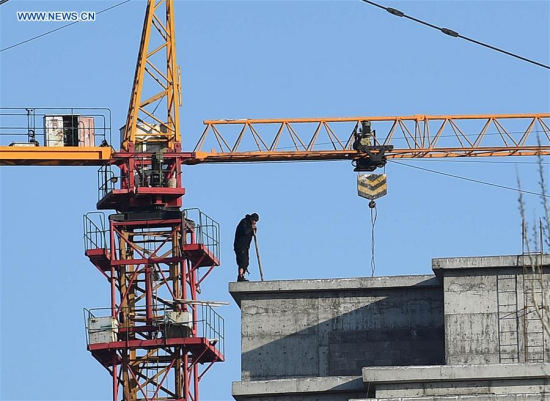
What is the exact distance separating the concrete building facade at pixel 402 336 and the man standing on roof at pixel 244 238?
521 cm

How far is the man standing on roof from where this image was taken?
2542 inches

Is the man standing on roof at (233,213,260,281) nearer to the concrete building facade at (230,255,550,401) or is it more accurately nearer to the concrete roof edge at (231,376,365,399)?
the concrete building facade at (230,255,550,401)

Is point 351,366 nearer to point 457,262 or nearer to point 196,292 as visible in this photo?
point 457,262

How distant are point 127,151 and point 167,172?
1.80m

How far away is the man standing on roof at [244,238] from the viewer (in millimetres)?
64562

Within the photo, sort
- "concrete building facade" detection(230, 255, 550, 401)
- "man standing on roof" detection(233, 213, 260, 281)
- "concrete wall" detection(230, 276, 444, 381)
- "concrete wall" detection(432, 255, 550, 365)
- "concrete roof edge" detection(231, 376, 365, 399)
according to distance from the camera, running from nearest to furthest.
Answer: "concrete building facade" detection(230, 255, 550, 401)
"concrete roof edge" detection(231, 376, 365, 399)
"concrete wall" detection(432, 255, 550, 365)
"concrete wall" detection(230, 276, 444, 381)
"man standing on roof" detection(233, 213, 260, 281)

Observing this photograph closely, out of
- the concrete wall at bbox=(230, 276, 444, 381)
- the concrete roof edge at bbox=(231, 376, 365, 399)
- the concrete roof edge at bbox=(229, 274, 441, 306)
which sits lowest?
the concrete roof edge at bbox=(231, 376, 365, 399)

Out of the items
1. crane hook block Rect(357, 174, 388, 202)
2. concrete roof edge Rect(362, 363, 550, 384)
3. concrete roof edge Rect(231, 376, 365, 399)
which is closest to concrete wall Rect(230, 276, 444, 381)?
concrete roof edge Rect(231, 376, 365, 399)

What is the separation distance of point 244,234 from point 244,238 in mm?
223

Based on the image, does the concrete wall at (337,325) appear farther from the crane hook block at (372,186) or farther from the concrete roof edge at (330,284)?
the crane hook block at (372,186)

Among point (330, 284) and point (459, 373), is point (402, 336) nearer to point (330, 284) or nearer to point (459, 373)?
point (330, 284)

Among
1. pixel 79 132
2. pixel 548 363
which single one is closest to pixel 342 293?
pixel 548 363

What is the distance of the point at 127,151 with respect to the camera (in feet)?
276

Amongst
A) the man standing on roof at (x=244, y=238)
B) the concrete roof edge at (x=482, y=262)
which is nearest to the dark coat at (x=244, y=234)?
the man standing on roof at (x=244, y=238)
